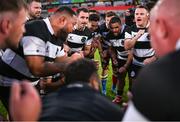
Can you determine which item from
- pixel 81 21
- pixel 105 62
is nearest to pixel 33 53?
pixel 81 21

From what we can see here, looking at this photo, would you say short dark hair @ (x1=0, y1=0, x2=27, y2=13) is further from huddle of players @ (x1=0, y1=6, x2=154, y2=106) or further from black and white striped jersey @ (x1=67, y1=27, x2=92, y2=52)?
black and white striped jersey @ (x1=67, y1=27, x2=92, y2=52)

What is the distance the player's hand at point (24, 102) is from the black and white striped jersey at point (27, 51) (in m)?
2.60

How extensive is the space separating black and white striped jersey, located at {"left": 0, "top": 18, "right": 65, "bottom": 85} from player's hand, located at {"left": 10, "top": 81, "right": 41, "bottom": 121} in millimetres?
2604

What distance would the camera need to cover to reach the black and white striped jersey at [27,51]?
4.02 metres

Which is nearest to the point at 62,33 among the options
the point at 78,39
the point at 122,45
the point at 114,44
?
the point at 78,39

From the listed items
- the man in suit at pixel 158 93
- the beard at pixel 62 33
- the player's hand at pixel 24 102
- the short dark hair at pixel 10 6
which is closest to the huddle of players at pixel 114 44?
the beard at pixel 62 33

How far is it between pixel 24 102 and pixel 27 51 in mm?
2658

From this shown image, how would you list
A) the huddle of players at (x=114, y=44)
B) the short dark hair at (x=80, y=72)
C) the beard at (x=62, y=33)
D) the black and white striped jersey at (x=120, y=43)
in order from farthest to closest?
the black and white striped jersey at (x=120, y=43) → the huddle of players at (x=114, y=44) → the beard at (x=62, y=33) → the short dark hair at (x=80, y=72)

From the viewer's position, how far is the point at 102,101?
74.0 inches

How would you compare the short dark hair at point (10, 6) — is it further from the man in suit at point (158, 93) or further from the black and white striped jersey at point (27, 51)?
the black and white striped jersey at point (27, 51)

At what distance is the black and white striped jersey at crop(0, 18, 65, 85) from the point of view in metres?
4.02

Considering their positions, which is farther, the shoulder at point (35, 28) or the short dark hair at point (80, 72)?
the shoulder at point (35, 28)

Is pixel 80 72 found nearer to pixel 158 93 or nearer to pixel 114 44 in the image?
pixel 158 93

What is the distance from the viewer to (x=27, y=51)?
3.97 meters
